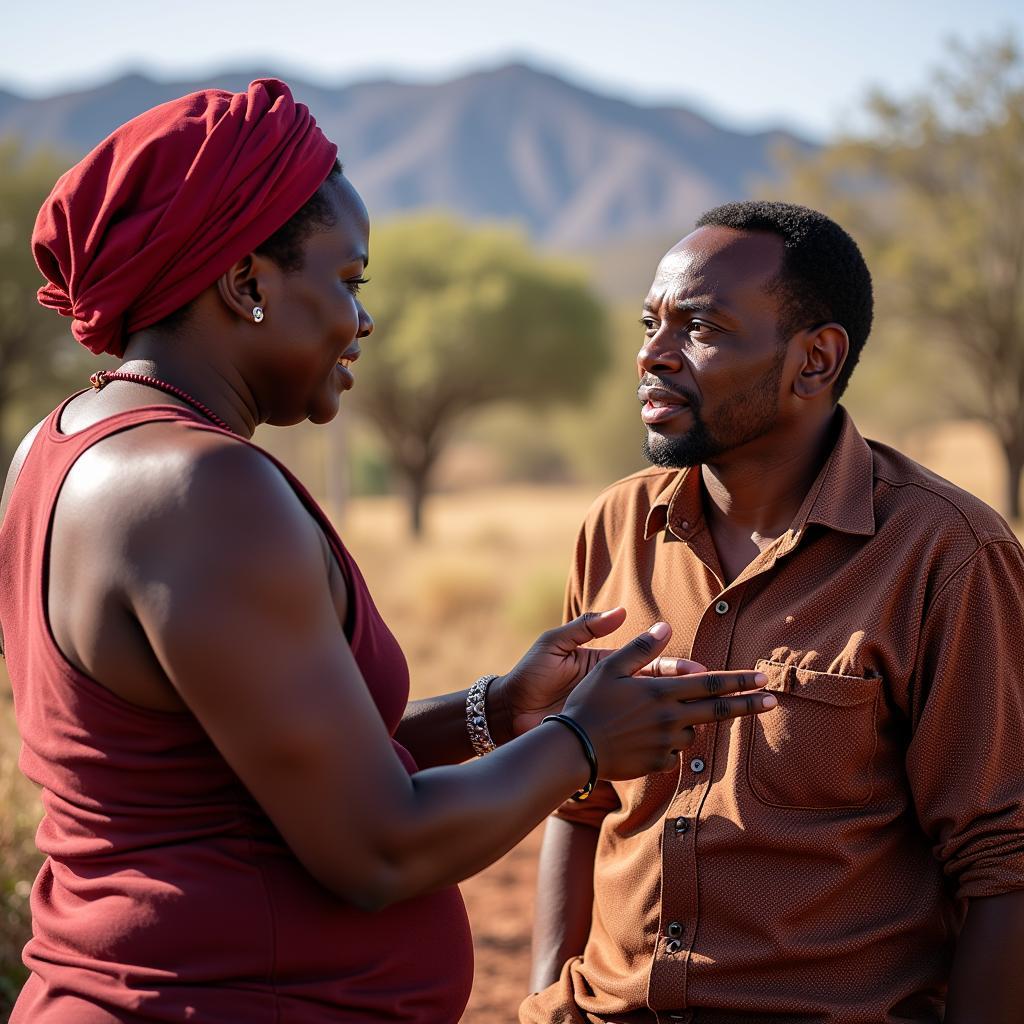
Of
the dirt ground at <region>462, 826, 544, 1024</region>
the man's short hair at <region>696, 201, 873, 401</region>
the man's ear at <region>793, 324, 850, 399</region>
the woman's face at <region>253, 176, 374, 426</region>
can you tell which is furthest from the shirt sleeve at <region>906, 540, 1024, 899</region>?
the dirt ground at <region>462, 826, 544, 1024</region>

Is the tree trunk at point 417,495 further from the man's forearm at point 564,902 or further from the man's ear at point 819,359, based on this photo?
the man's ear at point 819,359

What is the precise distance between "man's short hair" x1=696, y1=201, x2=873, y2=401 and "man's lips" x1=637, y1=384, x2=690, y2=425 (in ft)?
0.90

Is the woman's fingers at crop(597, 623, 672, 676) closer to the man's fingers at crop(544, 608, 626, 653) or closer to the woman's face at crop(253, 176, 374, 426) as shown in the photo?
the man's fingers at crop(544, 608, 626, 653)

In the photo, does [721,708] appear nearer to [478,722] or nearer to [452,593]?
[478,722]

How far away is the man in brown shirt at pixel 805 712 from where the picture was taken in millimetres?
2385

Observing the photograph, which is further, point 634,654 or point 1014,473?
point 1014,473

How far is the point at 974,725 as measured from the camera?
93.3 inches

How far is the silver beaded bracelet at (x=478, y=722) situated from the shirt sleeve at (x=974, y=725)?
85 centimetres

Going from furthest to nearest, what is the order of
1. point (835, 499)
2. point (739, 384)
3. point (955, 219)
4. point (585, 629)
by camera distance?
point (955, 219) → point (739, 384) → point (835, 499) → point (585, 629)

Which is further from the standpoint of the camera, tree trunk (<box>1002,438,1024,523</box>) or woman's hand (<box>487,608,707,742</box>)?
tree trunk (<box>1002,438,1024,523</box>)

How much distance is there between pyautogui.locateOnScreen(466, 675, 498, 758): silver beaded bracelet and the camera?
2.53 metres

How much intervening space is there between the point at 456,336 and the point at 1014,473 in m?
10.6

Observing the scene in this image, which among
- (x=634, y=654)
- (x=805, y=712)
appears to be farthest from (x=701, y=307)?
(x=634, y=654)

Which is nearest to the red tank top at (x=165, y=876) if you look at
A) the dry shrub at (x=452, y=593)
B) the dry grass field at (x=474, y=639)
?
the dry grass field at (x=474, y=639)
